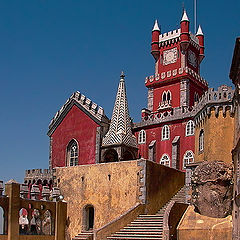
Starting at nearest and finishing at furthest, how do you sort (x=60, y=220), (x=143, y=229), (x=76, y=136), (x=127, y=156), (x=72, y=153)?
(x=143, y=229) < (x=60, y=220) < (x=127, y=156) < (x=76, y=136) < (x=72, y=153)

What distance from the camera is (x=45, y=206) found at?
1173 inches

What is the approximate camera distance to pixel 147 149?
131ft

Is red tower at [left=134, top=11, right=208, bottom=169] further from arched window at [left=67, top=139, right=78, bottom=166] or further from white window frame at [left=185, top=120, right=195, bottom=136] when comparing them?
arched window at [left=67, top=139, right=78, bottom=166]

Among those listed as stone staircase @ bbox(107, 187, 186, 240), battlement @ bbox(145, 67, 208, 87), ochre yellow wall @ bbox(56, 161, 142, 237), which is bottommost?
stone staircase @ bbox(107, 187, 186, 240)

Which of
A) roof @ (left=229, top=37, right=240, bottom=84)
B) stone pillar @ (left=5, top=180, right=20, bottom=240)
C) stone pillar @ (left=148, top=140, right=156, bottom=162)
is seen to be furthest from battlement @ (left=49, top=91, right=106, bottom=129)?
roof @ (left=229, top=37, right=240, bottom=84)

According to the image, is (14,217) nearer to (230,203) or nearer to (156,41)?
(230,203)

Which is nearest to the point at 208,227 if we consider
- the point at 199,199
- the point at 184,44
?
the point at 199,199

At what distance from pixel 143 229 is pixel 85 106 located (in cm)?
1821

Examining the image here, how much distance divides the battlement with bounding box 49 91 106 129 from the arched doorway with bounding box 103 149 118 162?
2.84m

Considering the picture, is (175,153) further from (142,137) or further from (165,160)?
(142,137)

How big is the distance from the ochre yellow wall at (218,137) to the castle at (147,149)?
6cm

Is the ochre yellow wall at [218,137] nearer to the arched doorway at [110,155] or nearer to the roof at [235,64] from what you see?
the roof at [235,64]

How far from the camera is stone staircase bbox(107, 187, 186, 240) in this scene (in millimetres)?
23406

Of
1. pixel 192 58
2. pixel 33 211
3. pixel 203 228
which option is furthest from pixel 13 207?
pixel 192 58
